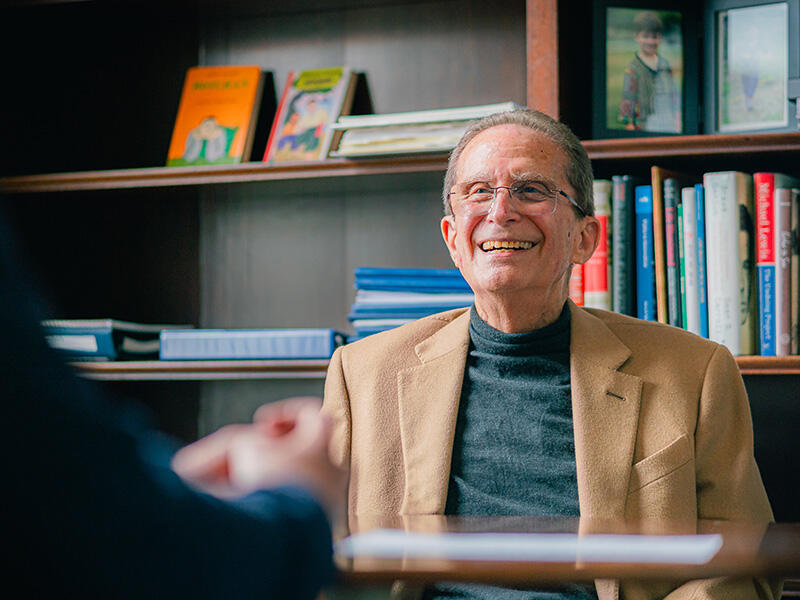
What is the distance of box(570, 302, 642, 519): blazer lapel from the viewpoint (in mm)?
1474

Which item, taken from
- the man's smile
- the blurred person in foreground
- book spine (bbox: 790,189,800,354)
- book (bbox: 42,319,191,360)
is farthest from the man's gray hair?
the blurred person in foreground

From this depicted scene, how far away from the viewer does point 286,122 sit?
7.46ft

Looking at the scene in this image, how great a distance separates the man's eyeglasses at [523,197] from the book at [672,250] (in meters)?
0.32

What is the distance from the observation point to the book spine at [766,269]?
6.06 feet

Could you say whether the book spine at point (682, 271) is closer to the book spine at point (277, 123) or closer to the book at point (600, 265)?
the book at point (600, 265)

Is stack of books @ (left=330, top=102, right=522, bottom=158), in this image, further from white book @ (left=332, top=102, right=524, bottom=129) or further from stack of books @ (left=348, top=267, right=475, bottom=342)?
stack of books @ (left=348, top=267, right=475, bottom=342)

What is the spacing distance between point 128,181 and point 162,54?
0.53 m

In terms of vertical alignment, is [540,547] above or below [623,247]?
below

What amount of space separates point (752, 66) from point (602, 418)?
3.04ft

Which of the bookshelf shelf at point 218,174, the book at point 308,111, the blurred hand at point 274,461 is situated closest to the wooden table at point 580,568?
the blurred hand at point 274,461

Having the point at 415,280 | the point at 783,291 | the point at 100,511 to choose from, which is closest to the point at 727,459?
the point at 783,291

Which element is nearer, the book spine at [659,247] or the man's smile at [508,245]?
the man's smile at [508,245]

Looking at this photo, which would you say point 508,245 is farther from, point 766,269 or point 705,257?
point 766,269

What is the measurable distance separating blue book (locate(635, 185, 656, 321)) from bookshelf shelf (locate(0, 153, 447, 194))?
451mm
